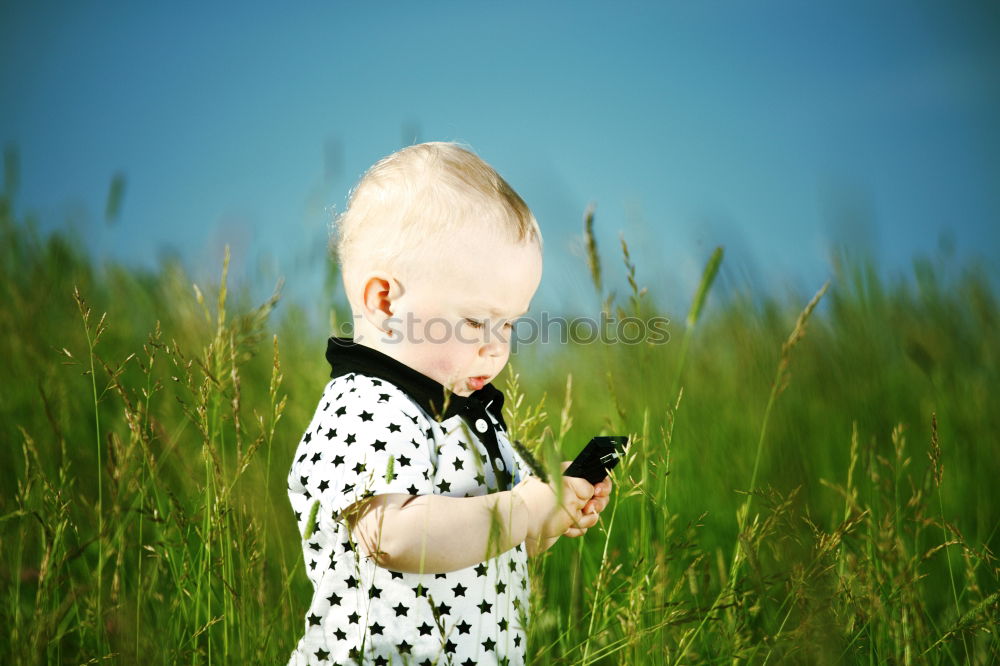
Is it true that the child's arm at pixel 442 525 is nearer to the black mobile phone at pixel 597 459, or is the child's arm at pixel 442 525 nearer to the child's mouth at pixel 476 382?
the black mobile phone at pixel 597 459

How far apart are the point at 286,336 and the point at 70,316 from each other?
112 cm

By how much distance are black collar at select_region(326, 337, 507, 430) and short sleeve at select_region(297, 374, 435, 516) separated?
2cm

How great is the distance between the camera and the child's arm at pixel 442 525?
1496 millimetres

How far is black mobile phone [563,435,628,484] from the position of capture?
169cm

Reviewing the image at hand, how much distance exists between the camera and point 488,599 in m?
1.70


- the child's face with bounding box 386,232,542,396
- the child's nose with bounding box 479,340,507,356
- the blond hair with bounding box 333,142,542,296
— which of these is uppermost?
the blond hair with bounding box 333,142,542,296

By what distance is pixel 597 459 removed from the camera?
5.59 ft

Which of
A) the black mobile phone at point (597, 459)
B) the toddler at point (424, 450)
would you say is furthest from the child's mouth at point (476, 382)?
the black mobile phone at point (597, 459)

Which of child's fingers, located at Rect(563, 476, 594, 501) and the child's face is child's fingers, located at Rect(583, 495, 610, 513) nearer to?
child's fingers, located at Rect(563, 476, 594, 501)

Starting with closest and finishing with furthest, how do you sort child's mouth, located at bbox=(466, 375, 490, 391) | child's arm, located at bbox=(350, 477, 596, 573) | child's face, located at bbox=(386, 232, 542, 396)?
child's arm, located at bbox=(350, 477, 596, 573)
child's face, located at bbox=(386, 232, 542, 396)
child's mouth, located at bbox=(466, 375, 490, 391)

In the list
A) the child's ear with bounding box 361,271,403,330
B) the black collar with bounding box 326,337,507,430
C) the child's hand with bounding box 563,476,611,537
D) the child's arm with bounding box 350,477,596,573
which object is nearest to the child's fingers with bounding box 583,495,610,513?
the child's hand with bounding box 563,476,611,537

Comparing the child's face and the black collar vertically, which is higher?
the child's face

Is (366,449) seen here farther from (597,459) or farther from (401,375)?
(597,459)

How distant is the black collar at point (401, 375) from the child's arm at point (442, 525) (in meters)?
0.20
